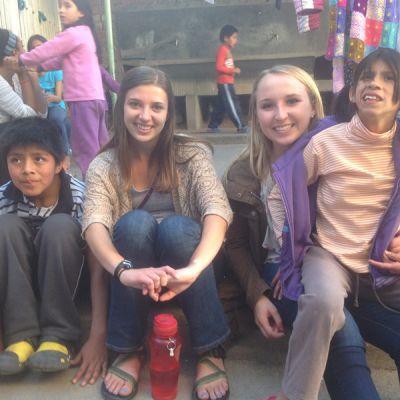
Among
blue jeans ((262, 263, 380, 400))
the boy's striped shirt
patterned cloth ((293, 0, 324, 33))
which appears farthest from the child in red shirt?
blue jeans ((262, 263, 380, 400))

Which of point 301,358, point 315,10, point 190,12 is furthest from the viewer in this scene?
point 190,12

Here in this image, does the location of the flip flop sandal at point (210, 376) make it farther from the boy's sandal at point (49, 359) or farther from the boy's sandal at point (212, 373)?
the boy's sandal at point (49, 359)

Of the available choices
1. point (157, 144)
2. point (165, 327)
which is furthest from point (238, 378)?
point (157, 144)

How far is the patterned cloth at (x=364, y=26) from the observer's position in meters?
3.10

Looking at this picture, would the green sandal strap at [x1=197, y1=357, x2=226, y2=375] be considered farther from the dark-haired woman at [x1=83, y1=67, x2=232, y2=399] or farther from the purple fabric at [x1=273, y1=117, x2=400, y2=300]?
the purple fabric at [x1=273, y1=117, x2=400, y2=300]

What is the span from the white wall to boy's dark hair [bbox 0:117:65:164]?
350cm

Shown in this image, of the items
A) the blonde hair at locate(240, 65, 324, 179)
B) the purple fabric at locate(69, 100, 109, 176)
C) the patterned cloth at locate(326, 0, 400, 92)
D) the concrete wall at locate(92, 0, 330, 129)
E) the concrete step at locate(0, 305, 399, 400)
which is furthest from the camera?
the concrete wall at locate(92, 0, 330, 129)

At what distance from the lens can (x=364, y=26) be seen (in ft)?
10.4

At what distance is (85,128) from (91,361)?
217cm

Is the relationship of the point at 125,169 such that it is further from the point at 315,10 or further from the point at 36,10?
the point at 36,10

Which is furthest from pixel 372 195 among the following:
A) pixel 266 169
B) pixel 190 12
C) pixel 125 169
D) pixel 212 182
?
pixel 190 12

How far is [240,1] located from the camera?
7.86 m

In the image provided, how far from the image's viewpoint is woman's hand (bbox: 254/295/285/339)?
1710 mm

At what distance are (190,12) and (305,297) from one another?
23.3ft
